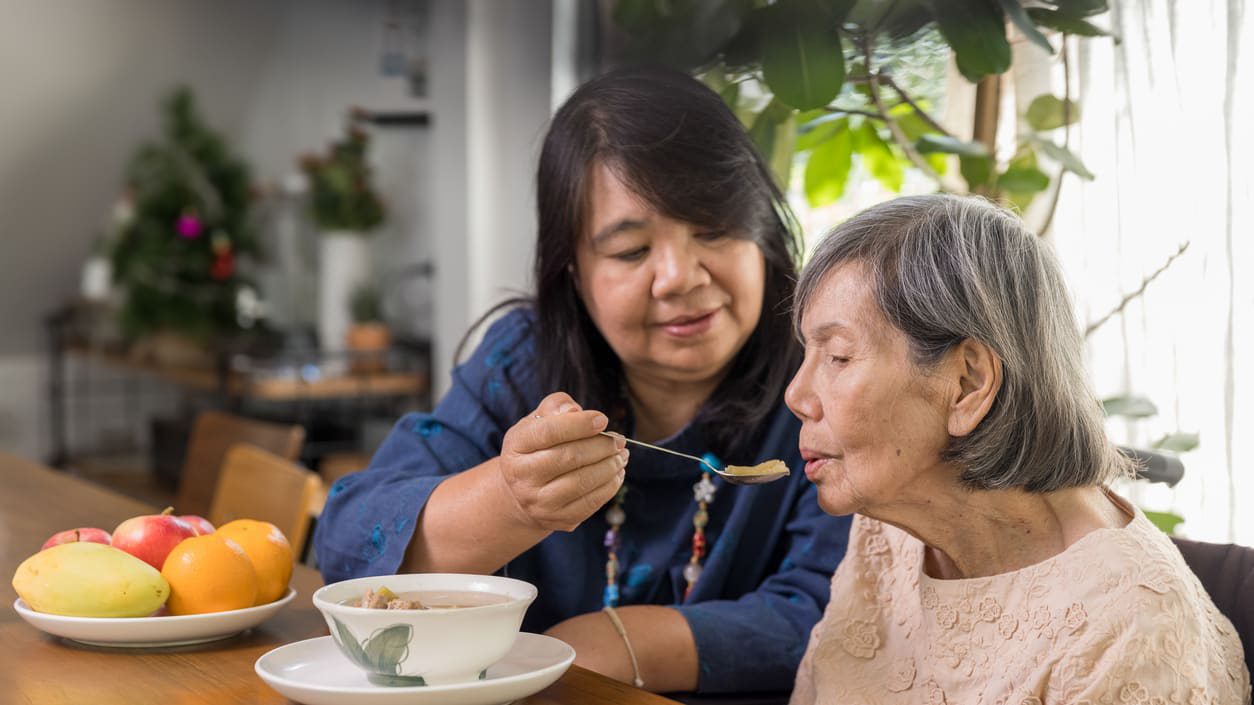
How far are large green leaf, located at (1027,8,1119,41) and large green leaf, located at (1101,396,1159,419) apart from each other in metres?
0.49

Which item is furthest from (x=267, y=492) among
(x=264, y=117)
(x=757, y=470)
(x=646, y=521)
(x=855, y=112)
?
(x=264, y=117)

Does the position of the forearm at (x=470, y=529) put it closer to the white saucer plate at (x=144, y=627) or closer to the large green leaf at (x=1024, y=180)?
the white saucer plate at (x=144, y=627)

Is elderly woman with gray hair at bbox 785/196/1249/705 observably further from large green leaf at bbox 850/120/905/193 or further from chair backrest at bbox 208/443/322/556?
chair backrest at bbox 208/443/322/556

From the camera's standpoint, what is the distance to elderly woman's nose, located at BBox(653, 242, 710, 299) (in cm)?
142

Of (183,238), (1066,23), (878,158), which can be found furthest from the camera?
(183,238)

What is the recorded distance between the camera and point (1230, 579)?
1.09 metres

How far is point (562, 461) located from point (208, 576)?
1.13 ft

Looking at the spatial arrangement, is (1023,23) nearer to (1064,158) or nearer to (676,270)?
(1064,158)

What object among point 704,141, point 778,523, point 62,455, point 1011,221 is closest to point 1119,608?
point 1011,221

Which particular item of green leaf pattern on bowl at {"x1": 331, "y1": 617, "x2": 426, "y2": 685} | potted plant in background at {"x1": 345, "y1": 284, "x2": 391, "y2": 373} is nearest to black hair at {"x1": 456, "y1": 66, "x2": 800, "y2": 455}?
green leaf pattern on bowl at {"x1": 331, "y1": 617, "x2": 426, "y2": 685}

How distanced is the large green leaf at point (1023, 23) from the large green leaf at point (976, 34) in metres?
0.03

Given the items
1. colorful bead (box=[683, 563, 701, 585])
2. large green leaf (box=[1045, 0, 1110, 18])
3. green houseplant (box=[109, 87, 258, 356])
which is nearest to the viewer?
colorful bead (box=[683, 563, 701, 585])

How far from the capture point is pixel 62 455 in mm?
5543

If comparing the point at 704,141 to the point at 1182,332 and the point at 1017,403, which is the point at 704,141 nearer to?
the point at 1017,403
